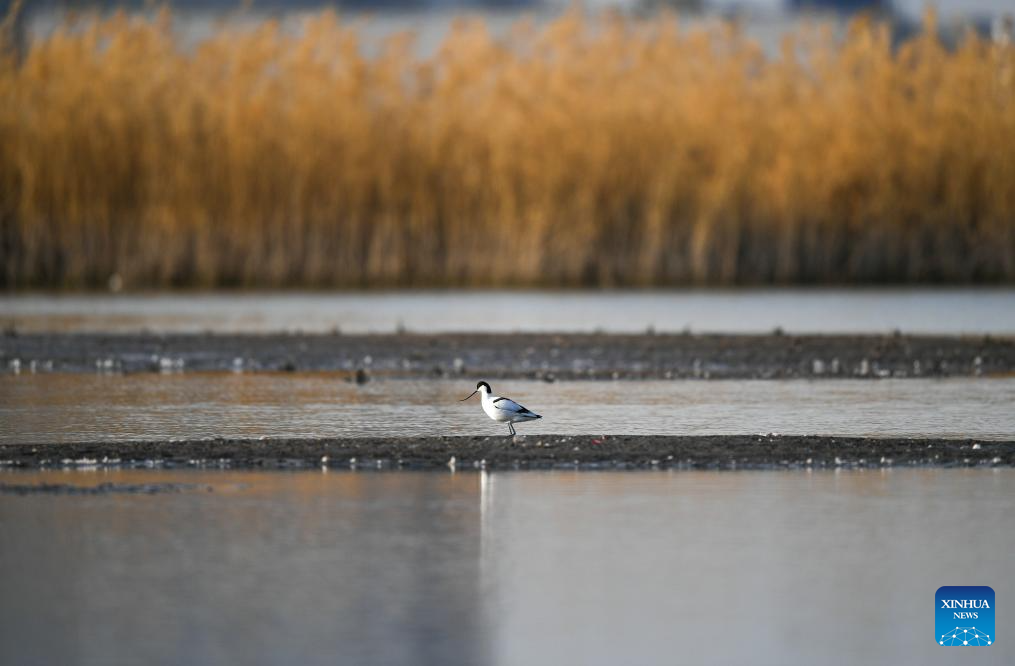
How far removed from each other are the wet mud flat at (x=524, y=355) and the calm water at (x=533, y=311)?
1.27 m

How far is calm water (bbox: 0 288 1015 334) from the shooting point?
56.9 ft

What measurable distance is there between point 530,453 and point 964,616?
11.9 ft

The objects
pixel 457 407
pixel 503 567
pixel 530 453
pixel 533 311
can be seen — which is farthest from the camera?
pixel 533 311

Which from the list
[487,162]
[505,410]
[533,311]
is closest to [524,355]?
[533,311]

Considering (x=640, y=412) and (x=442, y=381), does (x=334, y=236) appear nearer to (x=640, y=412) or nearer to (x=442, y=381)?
(x=442, y=381)

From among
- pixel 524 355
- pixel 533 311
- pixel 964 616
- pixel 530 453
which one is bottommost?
pixel 964 616

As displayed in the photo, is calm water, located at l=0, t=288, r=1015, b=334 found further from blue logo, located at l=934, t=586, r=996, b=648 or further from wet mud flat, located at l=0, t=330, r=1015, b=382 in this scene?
blue logo, located at l=934, t=586, r=996, b=648

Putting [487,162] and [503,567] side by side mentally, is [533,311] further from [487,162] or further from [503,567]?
[503,567]

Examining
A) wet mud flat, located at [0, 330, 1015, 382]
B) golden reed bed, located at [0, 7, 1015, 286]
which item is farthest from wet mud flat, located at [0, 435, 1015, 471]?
golden reed bed, located at [0, 7, 1015, 286]

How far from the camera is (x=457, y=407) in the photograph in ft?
37.0

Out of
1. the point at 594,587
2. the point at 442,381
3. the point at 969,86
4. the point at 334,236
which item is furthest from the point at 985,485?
the point at 969,86

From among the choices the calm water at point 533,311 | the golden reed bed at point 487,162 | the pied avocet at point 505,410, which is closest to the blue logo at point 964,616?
the pied avocet at point 505,410

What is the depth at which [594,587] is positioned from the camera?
5.92 metres

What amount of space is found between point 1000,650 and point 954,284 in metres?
18.1
